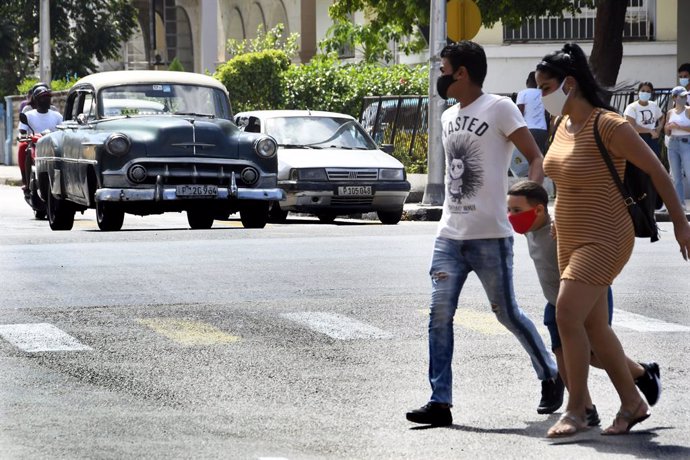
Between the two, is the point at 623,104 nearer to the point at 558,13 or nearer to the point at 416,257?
the point at 558,13

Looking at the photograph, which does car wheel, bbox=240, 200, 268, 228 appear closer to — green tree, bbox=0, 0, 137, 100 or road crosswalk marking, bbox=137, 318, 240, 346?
road crosswalk marking, bbox=137, 318, 240, 346

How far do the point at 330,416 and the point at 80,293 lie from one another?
18.1 ft

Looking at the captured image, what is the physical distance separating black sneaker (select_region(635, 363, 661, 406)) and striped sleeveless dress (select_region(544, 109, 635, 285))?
650 mm

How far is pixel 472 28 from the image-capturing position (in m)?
24.3

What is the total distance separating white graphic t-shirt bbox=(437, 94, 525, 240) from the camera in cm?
764

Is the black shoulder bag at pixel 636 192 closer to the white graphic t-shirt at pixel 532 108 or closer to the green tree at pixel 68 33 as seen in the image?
the white graphic t-shirt at pixel 532 108

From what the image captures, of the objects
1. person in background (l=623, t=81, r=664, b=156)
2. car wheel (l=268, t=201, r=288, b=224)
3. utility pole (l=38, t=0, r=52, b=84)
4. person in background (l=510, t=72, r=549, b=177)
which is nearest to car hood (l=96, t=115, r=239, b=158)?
car wheel (l=268, t=201, r=288, b=224)

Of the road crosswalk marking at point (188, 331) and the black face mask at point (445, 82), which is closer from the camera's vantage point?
the black face mask at point (445, 82)

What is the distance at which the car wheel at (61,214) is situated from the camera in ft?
64.1

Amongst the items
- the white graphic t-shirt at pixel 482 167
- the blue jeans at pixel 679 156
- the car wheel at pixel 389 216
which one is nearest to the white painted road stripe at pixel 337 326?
the white graphic t-shirt at pixel 482 167

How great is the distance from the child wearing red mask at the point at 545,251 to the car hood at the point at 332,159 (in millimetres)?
13255

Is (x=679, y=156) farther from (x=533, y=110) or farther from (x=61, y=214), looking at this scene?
(x=61, y=214)

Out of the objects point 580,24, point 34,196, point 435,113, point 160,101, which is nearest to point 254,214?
A: point 160,101

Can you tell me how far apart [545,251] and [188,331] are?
12.4 ft
